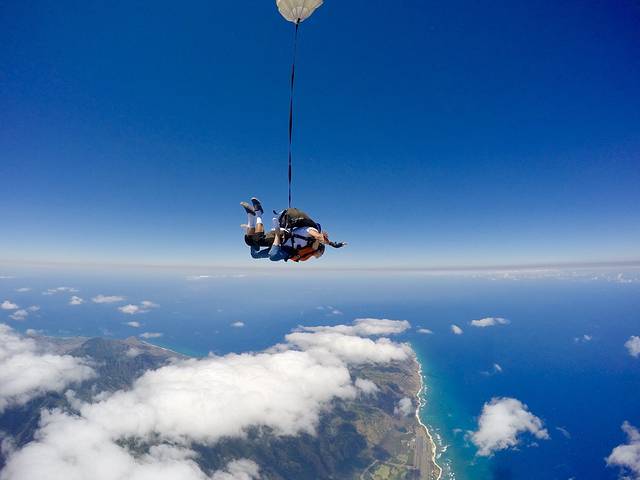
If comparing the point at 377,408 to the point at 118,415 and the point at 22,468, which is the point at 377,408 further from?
the point at 22,468

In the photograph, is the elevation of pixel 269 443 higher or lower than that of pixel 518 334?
lower

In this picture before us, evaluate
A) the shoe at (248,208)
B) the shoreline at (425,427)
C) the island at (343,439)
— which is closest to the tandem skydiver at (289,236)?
the shoe at (248,208)

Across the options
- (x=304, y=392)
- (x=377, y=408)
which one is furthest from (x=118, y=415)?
(x=377, y=408)

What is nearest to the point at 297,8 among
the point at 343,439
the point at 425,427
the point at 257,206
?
the point at 257,206

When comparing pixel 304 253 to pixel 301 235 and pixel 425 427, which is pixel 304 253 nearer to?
pixel 301 235

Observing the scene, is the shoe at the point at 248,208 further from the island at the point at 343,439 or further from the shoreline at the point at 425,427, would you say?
the island at the point at 343,439
